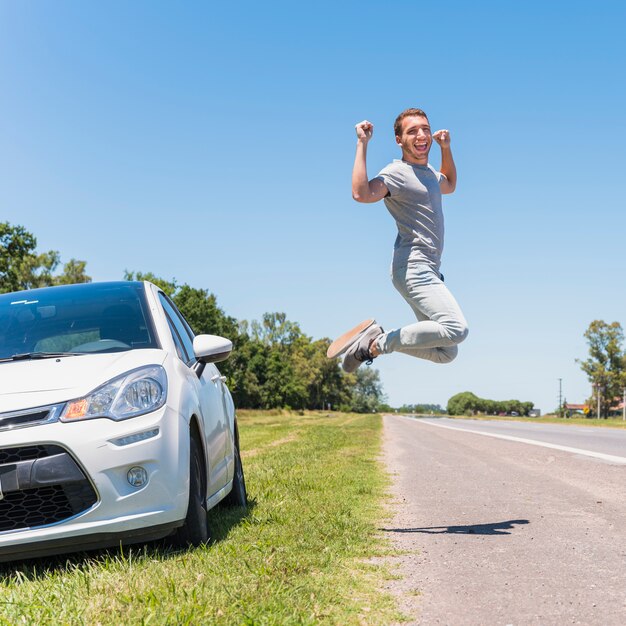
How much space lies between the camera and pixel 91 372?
414cm

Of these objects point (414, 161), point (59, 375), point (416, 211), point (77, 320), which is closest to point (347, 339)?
point (416, 211)

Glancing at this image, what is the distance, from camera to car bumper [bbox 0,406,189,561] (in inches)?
150

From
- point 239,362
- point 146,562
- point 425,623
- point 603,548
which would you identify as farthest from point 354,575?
point 239,362

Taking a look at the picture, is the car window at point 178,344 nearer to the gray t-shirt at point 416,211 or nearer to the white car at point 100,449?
the white car at point 100,449

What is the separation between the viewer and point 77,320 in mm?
5172

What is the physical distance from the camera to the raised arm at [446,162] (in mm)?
6062

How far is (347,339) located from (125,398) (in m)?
2.50

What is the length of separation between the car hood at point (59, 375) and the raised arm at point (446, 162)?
2780 mm

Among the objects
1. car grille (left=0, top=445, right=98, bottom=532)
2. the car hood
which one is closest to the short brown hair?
the car hood

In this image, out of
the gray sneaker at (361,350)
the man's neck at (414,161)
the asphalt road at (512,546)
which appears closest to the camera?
the asphalt road at (512,546)

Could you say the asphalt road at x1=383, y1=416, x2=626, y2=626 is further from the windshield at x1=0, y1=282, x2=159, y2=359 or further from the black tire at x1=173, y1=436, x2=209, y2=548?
the windshield at x1=0, y1=282, x2=159, y2=359

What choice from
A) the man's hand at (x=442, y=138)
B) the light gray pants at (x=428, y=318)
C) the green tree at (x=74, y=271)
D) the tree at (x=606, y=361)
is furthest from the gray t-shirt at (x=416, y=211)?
the tree at (x=606, y=361)

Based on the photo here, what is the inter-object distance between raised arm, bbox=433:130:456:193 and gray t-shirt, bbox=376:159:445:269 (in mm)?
303

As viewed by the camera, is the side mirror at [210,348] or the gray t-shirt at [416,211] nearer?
the side mirror at [210,348]
